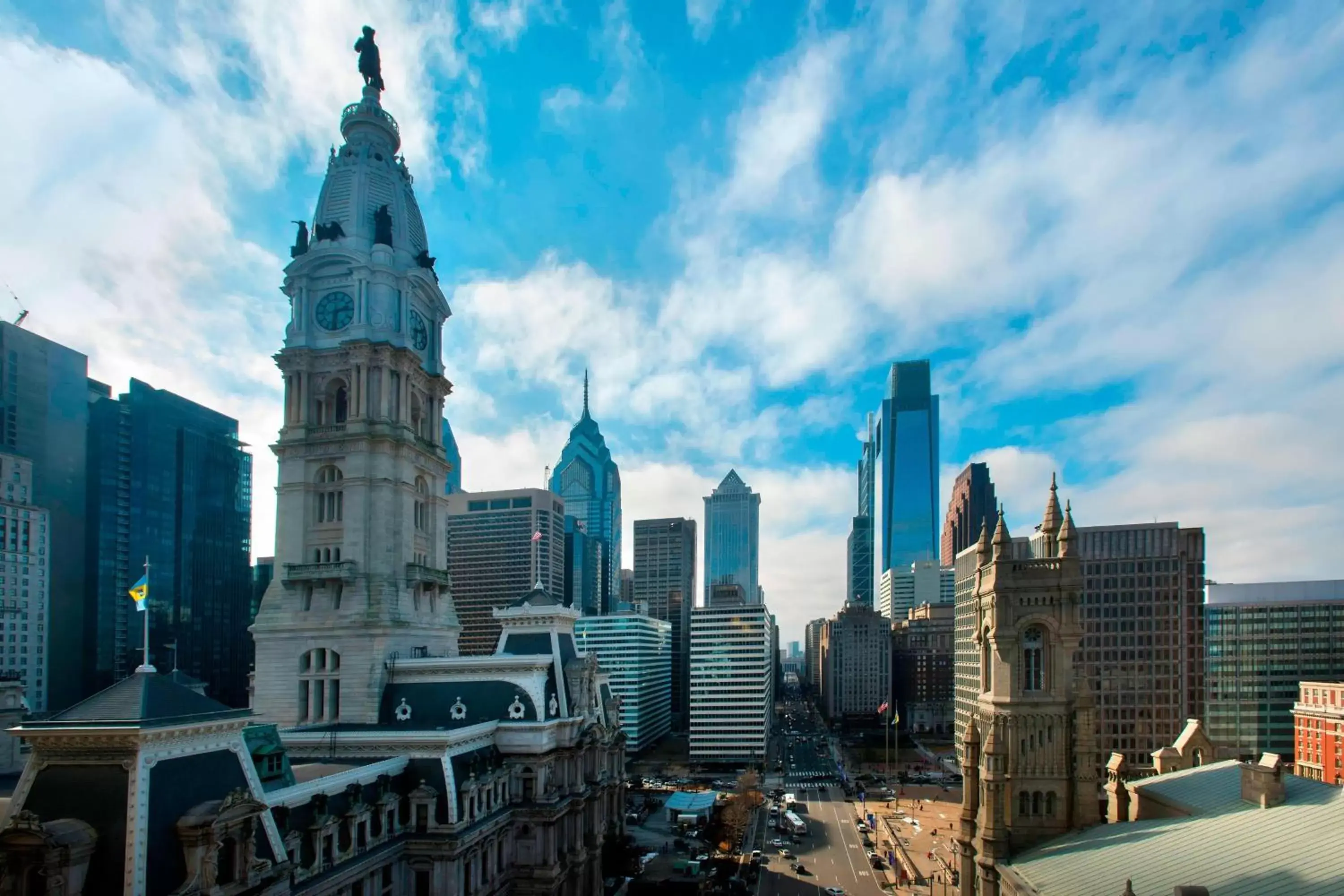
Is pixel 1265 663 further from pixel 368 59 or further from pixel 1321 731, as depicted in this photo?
pixel 368 59

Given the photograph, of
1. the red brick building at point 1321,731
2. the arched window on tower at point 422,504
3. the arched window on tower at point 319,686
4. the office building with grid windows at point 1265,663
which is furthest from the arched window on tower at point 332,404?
the office building with grid windows at point 1265,663

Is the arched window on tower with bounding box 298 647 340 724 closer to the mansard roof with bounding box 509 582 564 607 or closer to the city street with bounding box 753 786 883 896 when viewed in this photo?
the mansard roof with bounding box 509 582 564 607

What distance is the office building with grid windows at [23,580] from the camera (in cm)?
11844

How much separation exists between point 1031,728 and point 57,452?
564ft

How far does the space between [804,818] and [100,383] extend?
16493 cm

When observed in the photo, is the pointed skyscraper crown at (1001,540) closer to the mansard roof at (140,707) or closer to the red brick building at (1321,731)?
the mansard roof at (140,707)

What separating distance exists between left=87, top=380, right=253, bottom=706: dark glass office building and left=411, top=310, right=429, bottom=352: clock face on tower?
100268 mm

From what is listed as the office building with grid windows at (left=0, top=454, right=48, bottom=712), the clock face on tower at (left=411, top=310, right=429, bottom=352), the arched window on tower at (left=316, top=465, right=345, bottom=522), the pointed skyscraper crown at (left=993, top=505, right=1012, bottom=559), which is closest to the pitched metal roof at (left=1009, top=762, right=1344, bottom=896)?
the pointed skyscraper crown at (left=993, top=505, right=1012, bottom=559)

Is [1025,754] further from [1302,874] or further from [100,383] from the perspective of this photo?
[100,383]

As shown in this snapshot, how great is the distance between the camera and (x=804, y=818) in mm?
120312

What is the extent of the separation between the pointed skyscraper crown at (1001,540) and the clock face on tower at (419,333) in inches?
2432

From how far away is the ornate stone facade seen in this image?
46719mm

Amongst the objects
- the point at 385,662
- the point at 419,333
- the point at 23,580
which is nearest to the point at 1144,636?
the point at 385,662

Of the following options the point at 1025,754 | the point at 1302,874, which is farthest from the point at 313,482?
the point at 1302,874
